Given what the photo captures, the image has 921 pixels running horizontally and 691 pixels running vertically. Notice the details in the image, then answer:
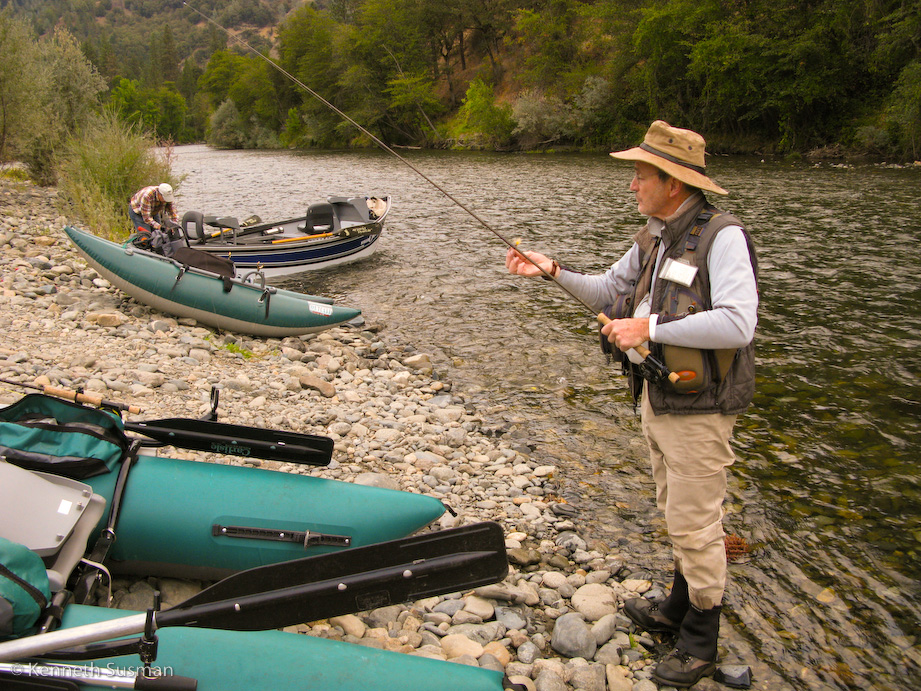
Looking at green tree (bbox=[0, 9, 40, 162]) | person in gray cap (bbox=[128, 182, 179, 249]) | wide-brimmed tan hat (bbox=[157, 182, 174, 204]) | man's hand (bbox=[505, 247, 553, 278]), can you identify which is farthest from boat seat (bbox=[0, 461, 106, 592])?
green tree (bbox=[0, 9, 40, 162])

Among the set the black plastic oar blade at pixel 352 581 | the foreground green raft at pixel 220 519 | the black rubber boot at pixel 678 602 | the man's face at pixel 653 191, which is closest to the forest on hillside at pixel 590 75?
the foreground green raft at pixel 220 519

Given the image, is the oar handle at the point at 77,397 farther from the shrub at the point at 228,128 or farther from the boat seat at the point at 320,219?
the shrub at the point at 228,128

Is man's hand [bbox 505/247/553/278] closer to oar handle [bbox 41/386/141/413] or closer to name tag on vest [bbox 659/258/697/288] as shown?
name tag on vest [bbox 659/258/697/288]

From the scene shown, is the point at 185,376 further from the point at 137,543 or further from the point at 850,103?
the point at 850,103

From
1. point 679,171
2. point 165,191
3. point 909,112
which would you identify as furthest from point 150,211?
point 909,112

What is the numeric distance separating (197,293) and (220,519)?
5.05 meters

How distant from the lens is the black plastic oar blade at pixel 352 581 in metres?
2.29

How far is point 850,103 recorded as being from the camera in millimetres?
25578

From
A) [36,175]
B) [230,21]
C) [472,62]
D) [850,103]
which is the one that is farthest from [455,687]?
[230,21]

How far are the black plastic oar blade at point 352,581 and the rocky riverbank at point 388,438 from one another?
29.6 inches

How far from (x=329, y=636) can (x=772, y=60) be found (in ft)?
101

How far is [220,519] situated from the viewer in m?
3.10

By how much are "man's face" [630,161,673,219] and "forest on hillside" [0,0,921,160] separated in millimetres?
2799

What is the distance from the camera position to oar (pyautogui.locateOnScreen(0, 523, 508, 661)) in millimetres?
2293
